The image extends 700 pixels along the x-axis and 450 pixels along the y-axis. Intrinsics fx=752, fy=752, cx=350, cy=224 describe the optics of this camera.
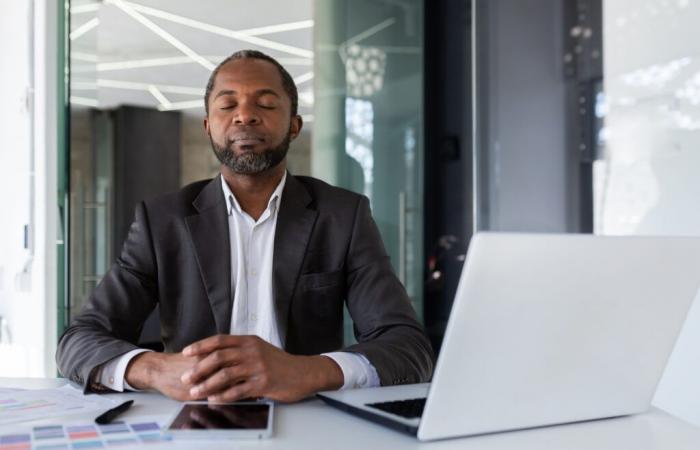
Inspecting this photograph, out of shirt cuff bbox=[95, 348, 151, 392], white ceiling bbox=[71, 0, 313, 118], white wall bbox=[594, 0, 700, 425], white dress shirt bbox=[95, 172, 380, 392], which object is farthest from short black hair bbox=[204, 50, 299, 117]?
white ceiling bbox=[71, 0, 313, 118]

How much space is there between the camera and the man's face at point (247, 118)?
6.31 feet

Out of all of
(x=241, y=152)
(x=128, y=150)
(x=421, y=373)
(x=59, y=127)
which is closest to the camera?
(x=421, y=373)

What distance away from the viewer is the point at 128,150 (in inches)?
283

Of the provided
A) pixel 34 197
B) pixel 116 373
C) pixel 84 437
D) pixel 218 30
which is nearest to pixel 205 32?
pixel 218 30

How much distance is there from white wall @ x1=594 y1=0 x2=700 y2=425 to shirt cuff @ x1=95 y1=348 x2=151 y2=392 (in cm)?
207

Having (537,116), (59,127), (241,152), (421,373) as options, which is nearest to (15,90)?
(59,127)

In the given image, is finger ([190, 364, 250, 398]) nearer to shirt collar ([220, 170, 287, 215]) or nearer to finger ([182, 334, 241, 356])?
finger ([182, 334, 241, 356])

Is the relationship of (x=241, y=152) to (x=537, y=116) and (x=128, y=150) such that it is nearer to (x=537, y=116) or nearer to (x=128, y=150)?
(x=537, y=116)

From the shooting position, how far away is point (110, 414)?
3.64 ft

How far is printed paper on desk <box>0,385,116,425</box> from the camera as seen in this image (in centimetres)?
113

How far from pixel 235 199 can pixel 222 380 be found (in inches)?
32.6

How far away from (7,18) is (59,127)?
3.10 ft

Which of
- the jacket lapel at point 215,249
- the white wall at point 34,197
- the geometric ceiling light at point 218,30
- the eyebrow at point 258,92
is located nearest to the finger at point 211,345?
the jacket lapel at point 215,249

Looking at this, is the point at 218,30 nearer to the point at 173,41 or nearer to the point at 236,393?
the point at 173,41
